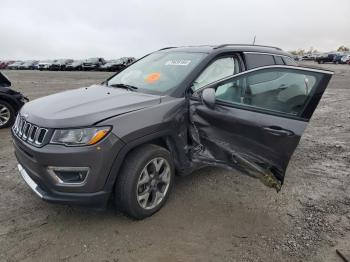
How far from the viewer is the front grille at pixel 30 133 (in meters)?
2.95

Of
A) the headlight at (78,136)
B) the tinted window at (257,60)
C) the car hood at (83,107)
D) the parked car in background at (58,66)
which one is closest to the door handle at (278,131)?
the car hood at (83,107)

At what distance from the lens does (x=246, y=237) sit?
3.11 meters

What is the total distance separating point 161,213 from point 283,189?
5.41 feet

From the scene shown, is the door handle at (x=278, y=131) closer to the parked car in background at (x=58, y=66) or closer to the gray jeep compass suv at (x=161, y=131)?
the gray jeep compass suv at (x=161, y=131)

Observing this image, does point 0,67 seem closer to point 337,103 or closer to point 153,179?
point 337,103

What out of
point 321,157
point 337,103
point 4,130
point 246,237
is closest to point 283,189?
point 246,237

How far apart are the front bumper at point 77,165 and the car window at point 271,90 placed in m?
1.43

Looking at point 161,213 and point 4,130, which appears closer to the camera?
point 161,213

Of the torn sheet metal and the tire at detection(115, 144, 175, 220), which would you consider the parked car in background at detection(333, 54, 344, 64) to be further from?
the tire at detection(115, 144, 175, 220)

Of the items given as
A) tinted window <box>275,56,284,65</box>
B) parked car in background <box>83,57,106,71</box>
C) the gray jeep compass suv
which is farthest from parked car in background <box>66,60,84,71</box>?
the gray jeep compass suv

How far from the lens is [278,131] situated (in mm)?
3307

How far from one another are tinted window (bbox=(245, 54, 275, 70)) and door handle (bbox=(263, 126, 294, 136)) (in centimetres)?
130

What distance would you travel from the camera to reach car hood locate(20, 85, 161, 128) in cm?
293

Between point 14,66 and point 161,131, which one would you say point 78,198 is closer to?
point 161,131
